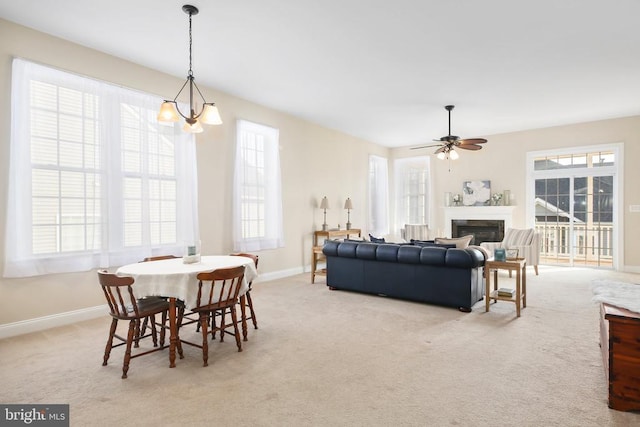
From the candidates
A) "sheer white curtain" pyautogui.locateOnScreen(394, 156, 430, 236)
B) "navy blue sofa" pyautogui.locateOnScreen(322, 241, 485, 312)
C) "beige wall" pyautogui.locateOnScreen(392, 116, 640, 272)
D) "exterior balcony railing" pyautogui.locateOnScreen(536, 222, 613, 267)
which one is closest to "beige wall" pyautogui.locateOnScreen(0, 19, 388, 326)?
"sheer white curtain" pyautogui.locateOnScreen(394, 156, 430, 236)

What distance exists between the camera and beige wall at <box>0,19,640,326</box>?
144 inches

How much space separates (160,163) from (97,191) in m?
0.88

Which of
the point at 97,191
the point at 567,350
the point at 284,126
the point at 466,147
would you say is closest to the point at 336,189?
the point at 284,126

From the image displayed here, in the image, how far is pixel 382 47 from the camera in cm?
412

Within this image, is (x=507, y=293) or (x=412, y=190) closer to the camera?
(x=507, y=293)

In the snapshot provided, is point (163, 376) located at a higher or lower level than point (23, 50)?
lower

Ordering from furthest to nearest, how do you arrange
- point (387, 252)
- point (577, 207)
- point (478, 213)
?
point (478, 213), point (577, 207), point (387, 252)

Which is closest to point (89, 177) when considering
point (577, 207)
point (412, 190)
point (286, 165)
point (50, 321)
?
point (50, 321)

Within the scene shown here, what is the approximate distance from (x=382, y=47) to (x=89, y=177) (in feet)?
12.1

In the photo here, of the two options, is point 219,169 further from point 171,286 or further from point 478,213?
point 478,213

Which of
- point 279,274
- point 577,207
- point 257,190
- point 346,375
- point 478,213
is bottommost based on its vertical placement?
point 346,375

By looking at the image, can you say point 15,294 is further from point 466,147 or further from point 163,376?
point 466,147

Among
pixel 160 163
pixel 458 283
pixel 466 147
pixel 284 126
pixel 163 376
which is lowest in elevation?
pixel 163 376

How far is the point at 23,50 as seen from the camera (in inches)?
144
